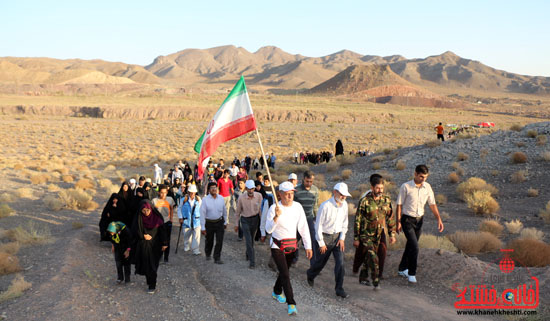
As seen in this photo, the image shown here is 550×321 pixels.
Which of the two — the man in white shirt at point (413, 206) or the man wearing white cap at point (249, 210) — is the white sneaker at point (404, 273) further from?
the man wearing white cap at point (249, 210)

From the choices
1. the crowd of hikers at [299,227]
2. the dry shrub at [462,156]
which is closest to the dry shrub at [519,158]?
the dry shrub at [462,156]

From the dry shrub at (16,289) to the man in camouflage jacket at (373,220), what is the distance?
17.2 feet

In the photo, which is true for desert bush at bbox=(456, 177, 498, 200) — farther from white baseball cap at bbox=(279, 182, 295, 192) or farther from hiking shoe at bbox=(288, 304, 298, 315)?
white baseball cap at bbox=(279, 182, 295, 192)

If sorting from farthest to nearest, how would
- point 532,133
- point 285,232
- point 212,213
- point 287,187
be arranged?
1. point 532,133
2. point 212,213
3. point 285,232
4. point 287,187

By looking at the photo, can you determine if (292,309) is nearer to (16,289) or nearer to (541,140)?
(16,289)

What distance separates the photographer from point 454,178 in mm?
15633

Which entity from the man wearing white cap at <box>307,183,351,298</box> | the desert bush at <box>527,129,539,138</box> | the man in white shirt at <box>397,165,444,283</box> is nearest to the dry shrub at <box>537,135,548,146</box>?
the desert bush at <box>527,129,539,138</box>

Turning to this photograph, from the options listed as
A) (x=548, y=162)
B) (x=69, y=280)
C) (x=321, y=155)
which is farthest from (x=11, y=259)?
(x=321, y=155)

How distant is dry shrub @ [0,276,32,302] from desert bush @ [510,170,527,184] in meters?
15.1

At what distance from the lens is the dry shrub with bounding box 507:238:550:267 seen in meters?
7.28

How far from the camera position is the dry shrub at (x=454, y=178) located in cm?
1562

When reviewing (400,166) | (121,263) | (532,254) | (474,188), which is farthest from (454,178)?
(121,263)

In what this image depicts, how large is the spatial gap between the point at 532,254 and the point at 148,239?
6782mm

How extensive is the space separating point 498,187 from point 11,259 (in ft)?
48.9
